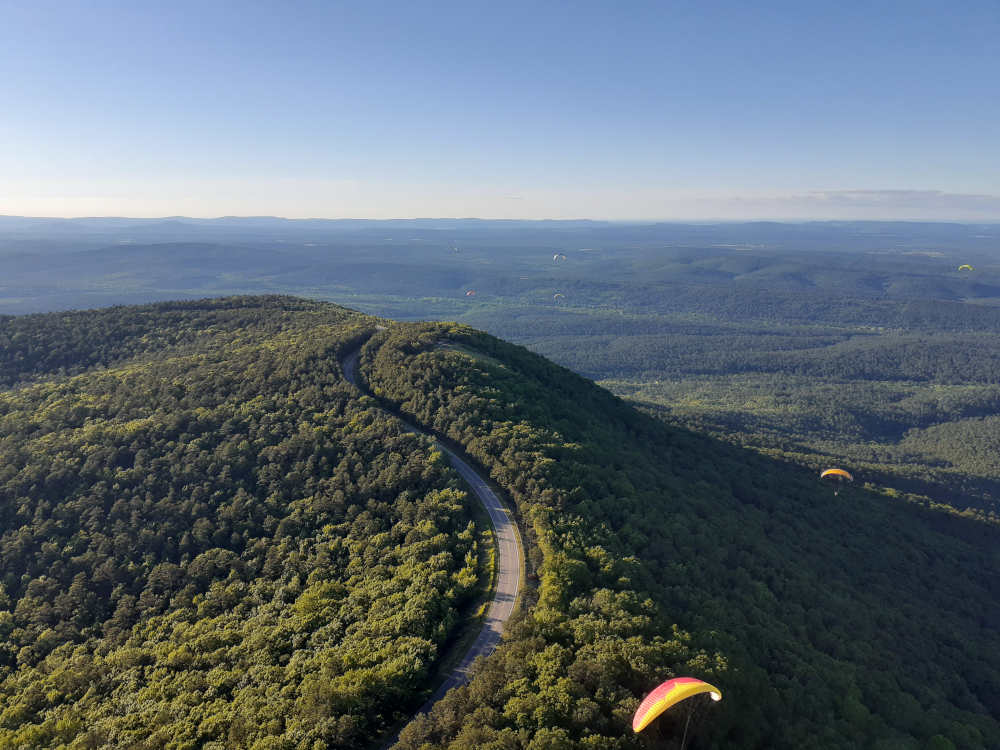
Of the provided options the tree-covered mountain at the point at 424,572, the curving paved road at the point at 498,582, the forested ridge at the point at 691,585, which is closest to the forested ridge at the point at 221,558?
the tree-covered mountain at the point at 424,572

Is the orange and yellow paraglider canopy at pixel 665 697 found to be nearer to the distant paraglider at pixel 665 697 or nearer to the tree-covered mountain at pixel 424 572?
the distant paraglider at pixel 665 697

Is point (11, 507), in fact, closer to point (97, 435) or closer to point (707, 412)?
point (97, 435)

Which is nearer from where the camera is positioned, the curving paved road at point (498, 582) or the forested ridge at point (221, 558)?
Result: the forested ridge at point (221, 558)

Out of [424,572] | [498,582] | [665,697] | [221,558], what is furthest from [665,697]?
[221,558]

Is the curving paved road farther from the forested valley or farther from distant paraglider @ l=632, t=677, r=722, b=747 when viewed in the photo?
distant paraglider @ l=632, t=677, r=722, b=747

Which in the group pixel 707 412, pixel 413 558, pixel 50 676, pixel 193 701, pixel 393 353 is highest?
pixel 393 353

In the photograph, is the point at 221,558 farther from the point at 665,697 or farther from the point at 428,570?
the point at 665,697

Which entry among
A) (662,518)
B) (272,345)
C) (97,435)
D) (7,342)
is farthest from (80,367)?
(662,518)
